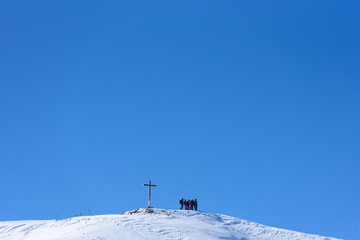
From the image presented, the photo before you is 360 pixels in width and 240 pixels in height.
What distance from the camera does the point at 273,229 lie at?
4006 cm

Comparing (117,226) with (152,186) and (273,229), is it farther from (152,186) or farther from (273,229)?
(273,229)

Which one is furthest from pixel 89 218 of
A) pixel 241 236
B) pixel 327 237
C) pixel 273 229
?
pixel 327 237

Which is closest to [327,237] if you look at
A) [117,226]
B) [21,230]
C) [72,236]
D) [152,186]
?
[152,186]

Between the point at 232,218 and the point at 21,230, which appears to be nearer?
the point at 21,230

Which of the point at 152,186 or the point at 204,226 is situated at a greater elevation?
the point at 152,186

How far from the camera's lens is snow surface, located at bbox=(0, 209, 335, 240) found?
3183 cm

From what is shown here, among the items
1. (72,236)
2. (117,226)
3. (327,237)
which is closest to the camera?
(72,236)

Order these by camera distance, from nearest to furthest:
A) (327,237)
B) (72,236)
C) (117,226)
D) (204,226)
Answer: (72,236) < (117,226) < (204,226) < (327,237)

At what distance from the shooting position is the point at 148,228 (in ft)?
109

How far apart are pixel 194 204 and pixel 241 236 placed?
6.99 meters

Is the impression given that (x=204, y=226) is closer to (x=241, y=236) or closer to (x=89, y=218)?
(x=241, y=236)

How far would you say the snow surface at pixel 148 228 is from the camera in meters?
31.8

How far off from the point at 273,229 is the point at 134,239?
562 inches

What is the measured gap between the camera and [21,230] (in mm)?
34844
